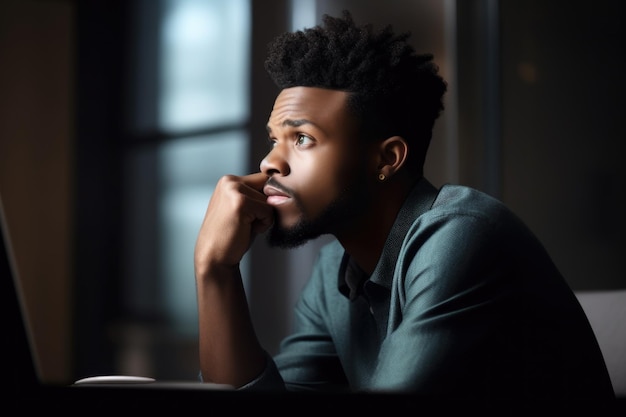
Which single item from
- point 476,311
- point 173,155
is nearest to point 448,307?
point 476,311

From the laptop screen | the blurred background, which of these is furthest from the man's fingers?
the blurred background

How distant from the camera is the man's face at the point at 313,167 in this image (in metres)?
1.21

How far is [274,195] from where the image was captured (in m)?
1.25

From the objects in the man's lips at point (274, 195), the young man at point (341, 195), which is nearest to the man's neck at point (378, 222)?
the young man at point (341, 195)

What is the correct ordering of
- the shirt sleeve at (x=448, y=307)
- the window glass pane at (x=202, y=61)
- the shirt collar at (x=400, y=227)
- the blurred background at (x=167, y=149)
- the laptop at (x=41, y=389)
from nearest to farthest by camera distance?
the laptop at (x=41, y=389), the shirt sleeve at (x=448, y=307), the shirt collar at (x=400, y=227), the blurred background at (x=167, y=149), the window glass pane at (x=202, y=61)

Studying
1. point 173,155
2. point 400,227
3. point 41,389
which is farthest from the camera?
point 173,155

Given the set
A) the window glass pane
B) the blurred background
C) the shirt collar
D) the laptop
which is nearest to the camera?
the laptop

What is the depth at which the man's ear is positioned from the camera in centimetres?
123

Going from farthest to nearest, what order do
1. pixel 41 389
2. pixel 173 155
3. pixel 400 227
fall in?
pixel 173 155 → pixel 400 227 → pixel 41 389

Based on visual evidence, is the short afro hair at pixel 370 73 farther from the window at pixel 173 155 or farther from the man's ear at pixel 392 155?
the window at pixel 173 155

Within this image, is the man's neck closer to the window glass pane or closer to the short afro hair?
the short afro hair

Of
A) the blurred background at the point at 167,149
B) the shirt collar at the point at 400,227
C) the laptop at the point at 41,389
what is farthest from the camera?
the blurred background at the point at 167,149

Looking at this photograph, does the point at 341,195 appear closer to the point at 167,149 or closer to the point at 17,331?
the point at 17,331

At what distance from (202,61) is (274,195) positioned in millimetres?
1912
